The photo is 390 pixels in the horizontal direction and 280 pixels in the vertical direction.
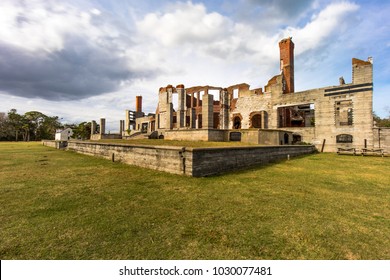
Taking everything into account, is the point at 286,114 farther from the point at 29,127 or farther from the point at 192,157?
the point at 29,127

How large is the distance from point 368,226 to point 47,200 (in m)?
7.03

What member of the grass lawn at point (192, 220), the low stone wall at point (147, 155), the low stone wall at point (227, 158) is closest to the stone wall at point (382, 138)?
the low stone wall at point (227, 158)

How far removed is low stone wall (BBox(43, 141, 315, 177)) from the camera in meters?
7.09

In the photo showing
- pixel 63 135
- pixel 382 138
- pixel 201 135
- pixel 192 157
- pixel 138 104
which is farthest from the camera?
pixel 63 135

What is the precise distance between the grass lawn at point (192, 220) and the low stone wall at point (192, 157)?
3.62 ft

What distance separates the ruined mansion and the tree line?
1008 inches

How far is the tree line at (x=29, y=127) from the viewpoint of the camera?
50.5 m

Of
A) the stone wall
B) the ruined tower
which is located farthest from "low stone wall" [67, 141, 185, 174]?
the ruined tower

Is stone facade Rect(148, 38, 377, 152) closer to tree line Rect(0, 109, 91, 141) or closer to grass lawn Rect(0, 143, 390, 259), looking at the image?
grass lawn Rect(0, 143, 390, 259)

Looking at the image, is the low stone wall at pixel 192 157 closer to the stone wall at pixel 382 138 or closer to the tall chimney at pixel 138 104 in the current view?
the stone wall at pixel 382 138

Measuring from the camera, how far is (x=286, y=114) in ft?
90.9

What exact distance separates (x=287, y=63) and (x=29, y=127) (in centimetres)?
7701

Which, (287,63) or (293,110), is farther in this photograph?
(293,110)

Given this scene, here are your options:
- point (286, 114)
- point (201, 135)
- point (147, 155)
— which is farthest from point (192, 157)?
Result: point (286, 114)
